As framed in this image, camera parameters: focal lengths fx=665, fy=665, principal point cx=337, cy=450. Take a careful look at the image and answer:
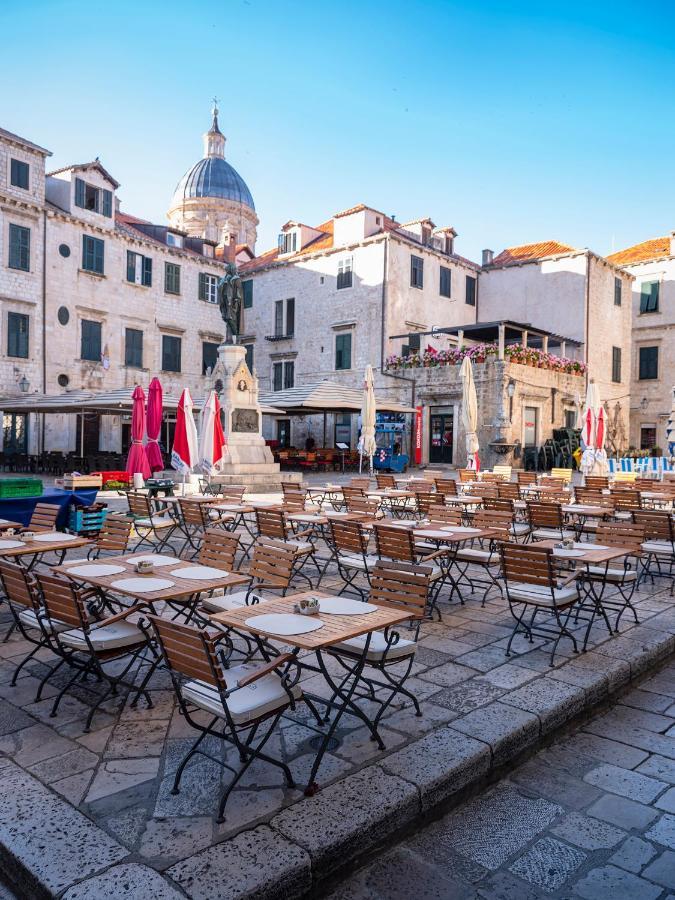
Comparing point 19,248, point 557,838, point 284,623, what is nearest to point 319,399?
point 19,248

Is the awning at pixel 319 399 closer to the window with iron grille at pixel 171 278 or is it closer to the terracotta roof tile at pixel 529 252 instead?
the window with iron grille at pixel 171 278

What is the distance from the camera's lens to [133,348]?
29.4m

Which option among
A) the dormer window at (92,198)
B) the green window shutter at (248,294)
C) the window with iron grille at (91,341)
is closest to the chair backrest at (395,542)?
the window with iron grille at (91,341)

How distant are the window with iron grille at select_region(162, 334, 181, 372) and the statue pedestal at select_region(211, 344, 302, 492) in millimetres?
14801

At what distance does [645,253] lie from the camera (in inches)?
1393

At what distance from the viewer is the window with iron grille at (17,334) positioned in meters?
24.5

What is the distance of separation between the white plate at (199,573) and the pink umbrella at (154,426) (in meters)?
7.94

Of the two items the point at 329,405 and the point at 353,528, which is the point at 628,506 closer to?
the point at 353,528

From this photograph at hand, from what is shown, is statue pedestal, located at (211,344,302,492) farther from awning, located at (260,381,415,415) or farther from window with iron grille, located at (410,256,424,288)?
window with iron grille, located at (410,256,424,288)

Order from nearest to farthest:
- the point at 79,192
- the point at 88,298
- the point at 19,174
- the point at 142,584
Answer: the point at 142,584 → the point at 19,174 → the point at 79,192 → the point at 88,298

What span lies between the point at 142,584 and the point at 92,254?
2592cm

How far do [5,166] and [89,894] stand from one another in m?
26.8

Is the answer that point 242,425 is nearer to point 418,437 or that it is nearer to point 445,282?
point 418,437

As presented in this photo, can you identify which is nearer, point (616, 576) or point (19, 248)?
point (616, 576)
